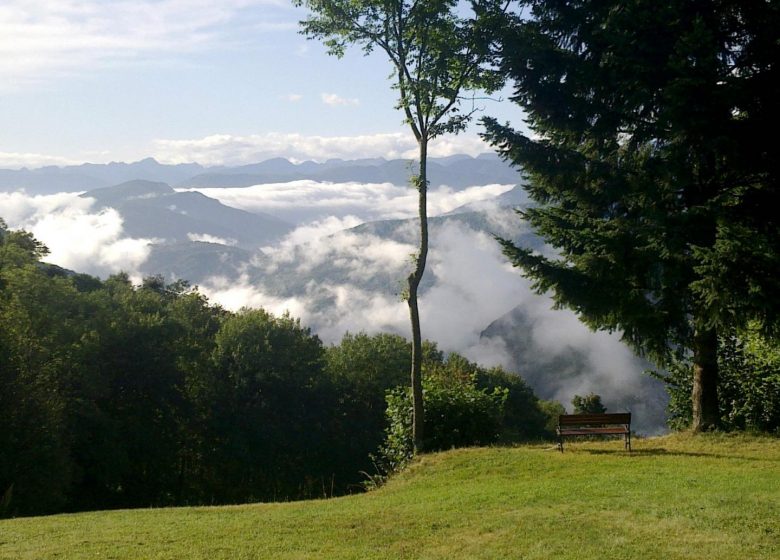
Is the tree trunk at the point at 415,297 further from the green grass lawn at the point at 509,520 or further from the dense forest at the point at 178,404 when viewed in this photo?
the green grass lawn at the point at 509,520

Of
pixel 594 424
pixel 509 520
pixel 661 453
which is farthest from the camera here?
pixel 594 424

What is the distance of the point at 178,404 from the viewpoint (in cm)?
4003

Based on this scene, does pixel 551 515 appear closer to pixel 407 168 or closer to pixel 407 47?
pixel 407 168

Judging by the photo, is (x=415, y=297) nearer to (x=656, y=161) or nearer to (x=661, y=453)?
(x=656, y=161)

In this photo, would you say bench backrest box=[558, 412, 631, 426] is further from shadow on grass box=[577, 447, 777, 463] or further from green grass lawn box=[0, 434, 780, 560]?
green grass lawn box=[0, 434, 780, 560]

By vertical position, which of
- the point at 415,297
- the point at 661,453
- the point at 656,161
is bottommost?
the point at 661,453

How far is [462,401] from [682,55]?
34.9 feet

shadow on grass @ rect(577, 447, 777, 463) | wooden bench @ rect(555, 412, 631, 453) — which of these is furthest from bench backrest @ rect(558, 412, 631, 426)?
shadow on grass @ rect(577, 447, 777, 463)

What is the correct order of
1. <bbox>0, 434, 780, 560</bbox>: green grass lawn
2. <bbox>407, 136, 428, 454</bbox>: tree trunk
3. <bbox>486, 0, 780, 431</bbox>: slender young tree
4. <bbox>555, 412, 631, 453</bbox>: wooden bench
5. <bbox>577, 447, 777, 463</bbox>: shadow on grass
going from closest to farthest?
<bbox>0, 434, 780, 560</bbox>: green grass lawn, <bbox>486, 0, 780, 431</bbox>: slender young tree, <bbox>577, 447, 777, 463</bbox>: shadow on grass, <bbox>555, 412, 631, 453</bbox>: wooden bench, <bbox>407, 136, 428, 454</bbox>: tree trunk

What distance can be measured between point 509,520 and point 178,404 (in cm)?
3412

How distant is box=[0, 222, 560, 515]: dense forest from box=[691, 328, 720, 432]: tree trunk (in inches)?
219

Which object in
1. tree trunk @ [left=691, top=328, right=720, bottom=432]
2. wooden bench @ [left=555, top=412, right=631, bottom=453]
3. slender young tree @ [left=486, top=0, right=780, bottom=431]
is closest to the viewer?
slender young tree @ [left=486, top=0, right=780, bottom=431]

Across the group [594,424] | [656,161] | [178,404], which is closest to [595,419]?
[594,424]

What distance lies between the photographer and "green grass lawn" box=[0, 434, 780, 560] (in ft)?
27.7
